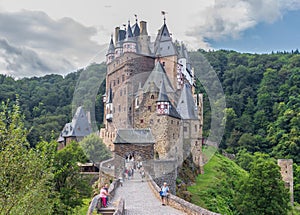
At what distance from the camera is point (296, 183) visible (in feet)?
221

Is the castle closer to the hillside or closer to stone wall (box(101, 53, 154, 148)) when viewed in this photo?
stone wall (box(101, 53, 154, 148))

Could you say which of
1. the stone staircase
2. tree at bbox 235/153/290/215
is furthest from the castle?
the stone staircase

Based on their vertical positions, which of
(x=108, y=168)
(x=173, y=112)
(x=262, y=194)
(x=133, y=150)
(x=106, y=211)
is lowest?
(x=262, y=194)

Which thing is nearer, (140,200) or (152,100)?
(140,200)

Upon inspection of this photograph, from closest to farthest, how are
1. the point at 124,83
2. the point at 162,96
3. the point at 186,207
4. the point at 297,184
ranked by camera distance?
the point at 186,207
the point at 162,96
the point at 124,83
the point at 297,184

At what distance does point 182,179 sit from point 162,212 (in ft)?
66.9

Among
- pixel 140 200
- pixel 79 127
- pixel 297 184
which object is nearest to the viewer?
pixel 140 200

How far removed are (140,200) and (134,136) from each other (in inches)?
549

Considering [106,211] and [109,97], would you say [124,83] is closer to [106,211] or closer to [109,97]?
[109,97]

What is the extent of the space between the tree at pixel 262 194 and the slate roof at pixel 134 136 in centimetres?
955

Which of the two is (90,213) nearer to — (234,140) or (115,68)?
(115,68)

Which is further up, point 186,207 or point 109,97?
point 109,97

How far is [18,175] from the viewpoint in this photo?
16.9 meters

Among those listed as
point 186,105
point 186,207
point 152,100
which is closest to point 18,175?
point 186,207
